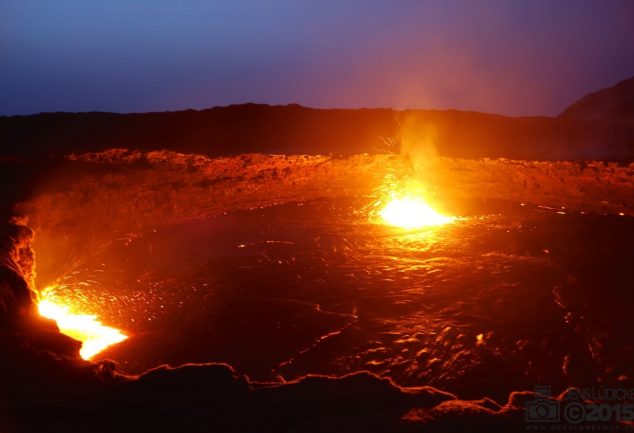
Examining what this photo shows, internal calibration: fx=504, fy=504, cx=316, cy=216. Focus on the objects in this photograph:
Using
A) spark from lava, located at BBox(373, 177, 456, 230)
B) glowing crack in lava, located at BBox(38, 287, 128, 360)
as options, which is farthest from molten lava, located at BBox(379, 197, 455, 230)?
glowing crack in lava, located at BBox(38, 287, 128, 360)

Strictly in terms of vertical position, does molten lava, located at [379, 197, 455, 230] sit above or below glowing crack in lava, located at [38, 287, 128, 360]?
above

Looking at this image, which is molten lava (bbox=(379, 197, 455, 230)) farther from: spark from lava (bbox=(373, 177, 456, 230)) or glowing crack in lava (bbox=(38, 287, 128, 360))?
glowing crack in lava (bbox=(38, 287, 128, 360))

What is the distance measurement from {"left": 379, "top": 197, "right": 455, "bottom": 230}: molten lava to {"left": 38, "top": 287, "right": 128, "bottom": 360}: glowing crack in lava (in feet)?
12.8

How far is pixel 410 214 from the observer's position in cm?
731

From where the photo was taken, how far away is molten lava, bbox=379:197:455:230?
6.79 m

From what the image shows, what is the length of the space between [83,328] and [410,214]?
4.67 meters

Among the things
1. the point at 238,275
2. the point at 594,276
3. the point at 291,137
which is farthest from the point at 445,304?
the point at 291,137

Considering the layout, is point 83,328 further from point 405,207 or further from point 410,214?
point 405,207

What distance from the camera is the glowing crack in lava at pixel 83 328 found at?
380 centimetres

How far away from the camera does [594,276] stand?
5.01 m

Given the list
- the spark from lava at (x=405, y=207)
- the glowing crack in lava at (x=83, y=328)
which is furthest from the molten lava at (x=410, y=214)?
the glowing crack in lava at (x=83, y=328)

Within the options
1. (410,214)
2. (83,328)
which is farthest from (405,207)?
(83,328)

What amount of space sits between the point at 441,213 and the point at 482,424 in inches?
209

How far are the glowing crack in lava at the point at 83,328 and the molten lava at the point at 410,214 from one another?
390cm
